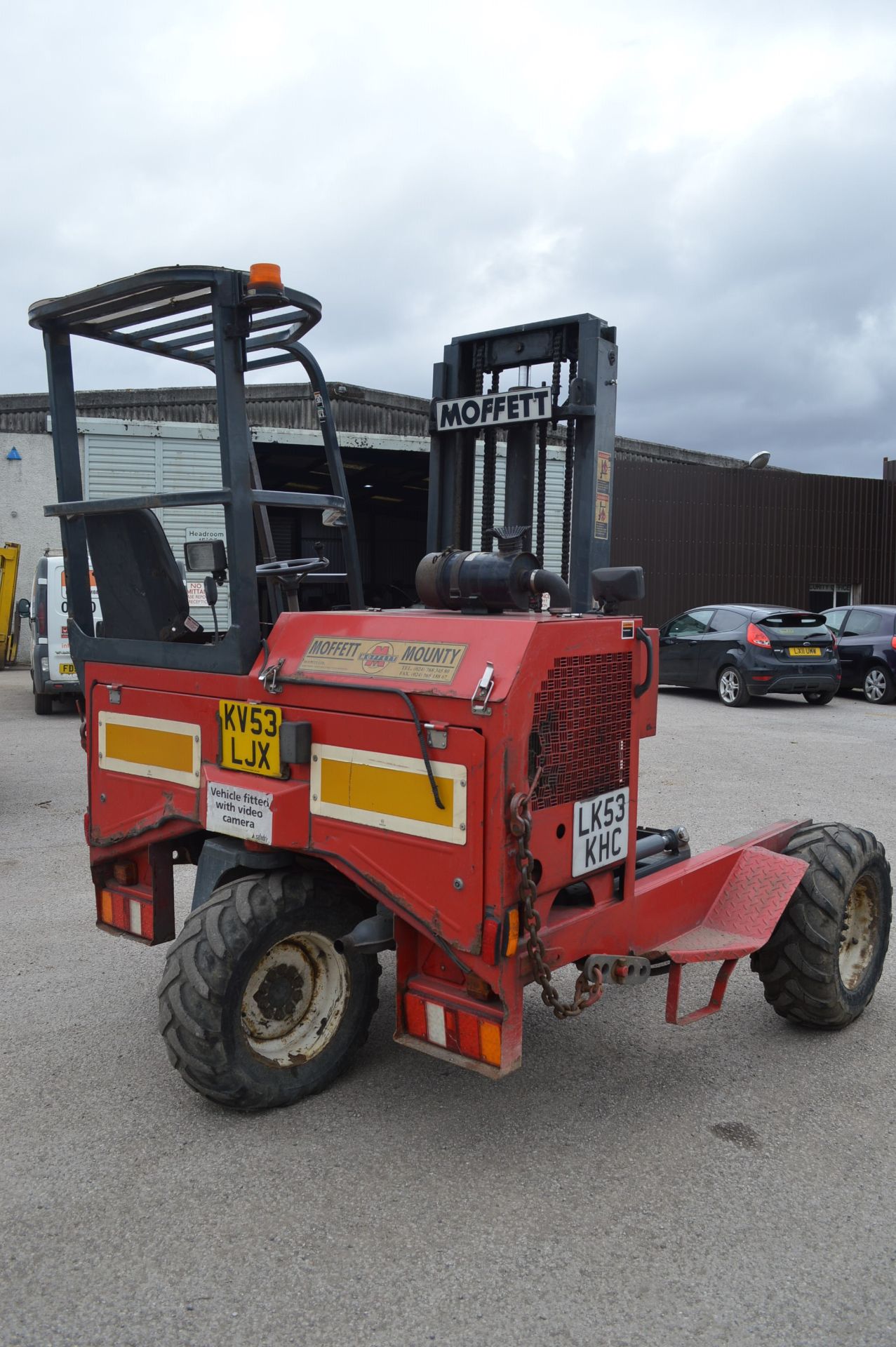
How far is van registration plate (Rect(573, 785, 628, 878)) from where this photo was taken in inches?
137

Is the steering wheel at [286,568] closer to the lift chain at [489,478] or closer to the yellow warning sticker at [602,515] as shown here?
the lift chain at [489,478]

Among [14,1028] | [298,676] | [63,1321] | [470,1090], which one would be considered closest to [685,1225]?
[470,1090]

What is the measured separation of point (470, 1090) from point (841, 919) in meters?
1.58

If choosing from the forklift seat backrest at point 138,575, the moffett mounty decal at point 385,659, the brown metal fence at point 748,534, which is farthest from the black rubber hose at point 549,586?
the brown metal fence at point 748,534

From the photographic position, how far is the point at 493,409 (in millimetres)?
4500

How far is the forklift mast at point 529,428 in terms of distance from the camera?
4410 millimetres

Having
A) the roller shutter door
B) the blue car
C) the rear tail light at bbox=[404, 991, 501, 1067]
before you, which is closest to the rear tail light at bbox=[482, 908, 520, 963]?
the rear tail light at bbox=[404, 991, 501, 1067]

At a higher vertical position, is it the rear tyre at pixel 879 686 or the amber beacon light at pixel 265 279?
the amber beacon light at pixel 265 279

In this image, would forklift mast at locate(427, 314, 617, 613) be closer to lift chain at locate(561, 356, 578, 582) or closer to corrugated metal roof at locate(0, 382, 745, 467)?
lift chain at locate(561, 356, 578, 582)

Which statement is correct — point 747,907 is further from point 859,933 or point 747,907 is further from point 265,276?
point 265,276

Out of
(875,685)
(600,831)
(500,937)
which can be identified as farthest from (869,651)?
(500,937)

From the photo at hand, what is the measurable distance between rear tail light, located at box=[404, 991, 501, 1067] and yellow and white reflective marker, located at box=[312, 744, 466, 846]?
0.54 metres

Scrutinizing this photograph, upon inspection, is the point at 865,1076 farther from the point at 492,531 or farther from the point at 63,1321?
the point at 63,1321

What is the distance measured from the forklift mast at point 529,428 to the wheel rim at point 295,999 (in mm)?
1642
